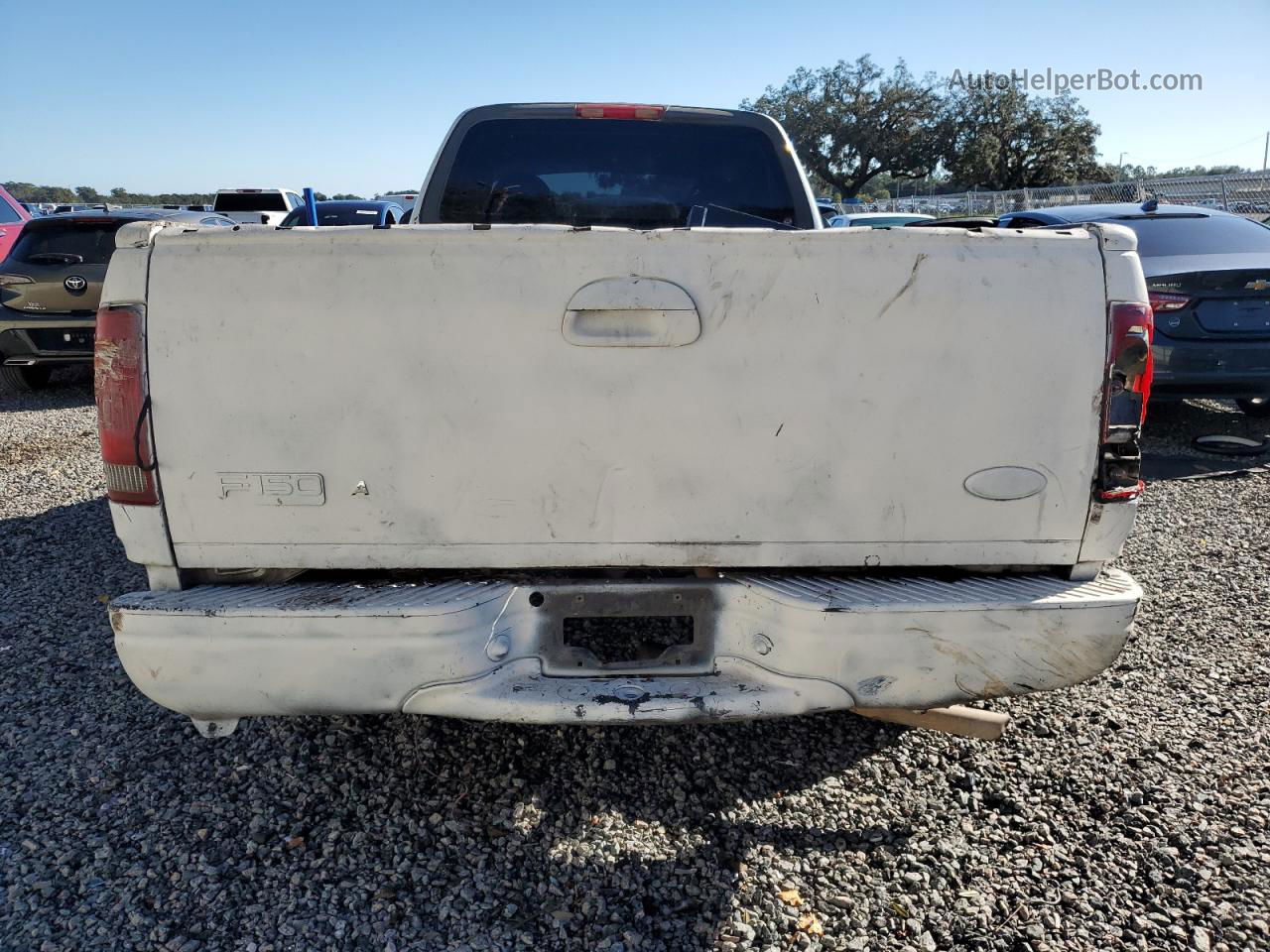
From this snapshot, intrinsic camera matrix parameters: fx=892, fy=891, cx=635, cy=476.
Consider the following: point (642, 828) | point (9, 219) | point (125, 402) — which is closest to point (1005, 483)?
point (642, 828)

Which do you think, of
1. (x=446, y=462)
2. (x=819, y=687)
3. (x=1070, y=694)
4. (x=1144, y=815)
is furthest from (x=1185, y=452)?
(x=446, y=462)

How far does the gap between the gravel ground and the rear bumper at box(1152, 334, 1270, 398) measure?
3.74 metres

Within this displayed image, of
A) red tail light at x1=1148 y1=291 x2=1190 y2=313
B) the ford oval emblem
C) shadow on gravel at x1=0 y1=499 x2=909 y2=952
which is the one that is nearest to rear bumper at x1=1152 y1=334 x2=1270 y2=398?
red tail light at x1=1148 y1=291 x2=1190 y2=313

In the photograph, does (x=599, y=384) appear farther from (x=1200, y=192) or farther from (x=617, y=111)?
(x=1200, y=192)

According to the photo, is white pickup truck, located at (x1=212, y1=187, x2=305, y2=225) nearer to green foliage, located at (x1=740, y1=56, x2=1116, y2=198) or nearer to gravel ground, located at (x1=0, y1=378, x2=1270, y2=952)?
gravel ground, located at (x1=0, y1=378, x2=1270, y2=952)

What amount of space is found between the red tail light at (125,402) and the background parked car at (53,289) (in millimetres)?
7584

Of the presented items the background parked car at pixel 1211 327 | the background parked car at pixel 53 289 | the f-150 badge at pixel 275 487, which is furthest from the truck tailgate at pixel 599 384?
the background parked car at pixel 53 289

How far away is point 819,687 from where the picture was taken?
2.30 meters

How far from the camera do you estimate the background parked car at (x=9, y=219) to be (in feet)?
35.9

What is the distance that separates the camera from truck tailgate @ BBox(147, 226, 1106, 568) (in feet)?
7.10

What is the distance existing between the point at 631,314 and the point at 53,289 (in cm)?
882

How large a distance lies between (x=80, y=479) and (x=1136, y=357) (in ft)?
22.2

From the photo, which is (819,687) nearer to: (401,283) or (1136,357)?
(1136,357)

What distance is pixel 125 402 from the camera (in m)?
2.19
